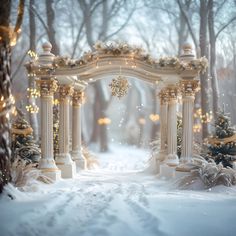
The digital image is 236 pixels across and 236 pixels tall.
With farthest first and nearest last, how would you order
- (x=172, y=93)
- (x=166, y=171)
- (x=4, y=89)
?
1. (x=172, y=93)
2. (x=166, y=171)
3. (x=4, y=89)

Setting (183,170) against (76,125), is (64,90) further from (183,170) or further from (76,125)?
(183,170)

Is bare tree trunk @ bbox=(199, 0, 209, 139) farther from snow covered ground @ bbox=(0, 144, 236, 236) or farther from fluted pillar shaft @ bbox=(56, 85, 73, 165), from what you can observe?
snow covered ground @ bbox=(0, 144, 236, 236)

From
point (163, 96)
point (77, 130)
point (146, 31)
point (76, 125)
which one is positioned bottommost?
point (77, 130)

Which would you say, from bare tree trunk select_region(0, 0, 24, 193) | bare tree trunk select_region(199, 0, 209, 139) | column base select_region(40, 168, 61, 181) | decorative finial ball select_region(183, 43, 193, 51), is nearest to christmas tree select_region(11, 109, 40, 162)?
column base select_region(40, 168, 61, 181)

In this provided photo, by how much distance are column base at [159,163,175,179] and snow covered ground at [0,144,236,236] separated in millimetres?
2846

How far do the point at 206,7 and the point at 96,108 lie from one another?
12989mm

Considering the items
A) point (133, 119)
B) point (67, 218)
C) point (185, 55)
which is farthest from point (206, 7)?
point (133, 119)

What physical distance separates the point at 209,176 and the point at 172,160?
8.76 ft

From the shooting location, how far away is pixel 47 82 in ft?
34.5

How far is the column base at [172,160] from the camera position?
11.4 m

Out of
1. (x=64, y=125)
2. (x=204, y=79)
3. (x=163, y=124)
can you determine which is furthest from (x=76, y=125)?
(x=204, y=79)

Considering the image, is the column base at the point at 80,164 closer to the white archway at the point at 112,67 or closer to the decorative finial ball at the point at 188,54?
the white archway at the point at 112,67

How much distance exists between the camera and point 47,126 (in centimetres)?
1070

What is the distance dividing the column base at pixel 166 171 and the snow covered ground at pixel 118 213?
285 cm
